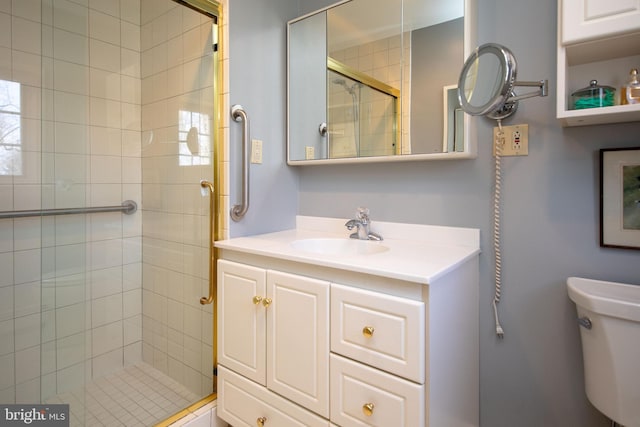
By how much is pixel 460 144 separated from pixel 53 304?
5.98 feet

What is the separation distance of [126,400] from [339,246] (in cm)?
123

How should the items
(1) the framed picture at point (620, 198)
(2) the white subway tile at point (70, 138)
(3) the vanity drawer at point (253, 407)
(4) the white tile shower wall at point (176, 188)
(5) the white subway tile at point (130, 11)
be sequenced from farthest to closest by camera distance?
1. (5) the white subway tile at point (130, 11)
2. (4) the white tile shower wall at point (176, 188)
3. (2) the white subway tile at point (70, 138)
4. (3) the vanity drawer at point (253, 407)
5. (1) the framed picture at point (620, 198)

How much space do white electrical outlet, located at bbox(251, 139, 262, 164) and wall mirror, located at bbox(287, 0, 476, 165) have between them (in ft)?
0.63

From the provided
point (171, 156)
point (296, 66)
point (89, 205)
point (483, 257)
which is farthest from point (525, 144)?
point (89, 205)

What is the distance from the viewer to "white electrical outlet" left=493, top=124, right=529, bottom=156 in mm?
1256

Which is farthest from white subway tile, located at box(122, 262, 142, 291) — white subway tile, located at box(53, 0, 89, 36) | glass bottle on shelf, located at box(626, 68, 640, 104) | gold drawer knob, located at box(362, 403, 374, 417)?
glass bottle on shelf, located at box(626, 68, 640, 104)

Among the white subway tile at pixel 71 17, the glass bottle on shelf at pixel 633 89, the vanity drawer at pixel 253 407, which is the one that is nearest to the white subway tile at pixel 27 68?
the white subway tile at pixel 71 17

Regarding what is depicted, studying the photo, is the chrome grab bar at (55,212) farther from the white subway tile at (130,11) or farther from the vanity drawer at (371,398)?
the vanity drawer at (371,398)

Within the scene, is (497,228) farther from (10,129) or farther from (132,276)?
(10,129)

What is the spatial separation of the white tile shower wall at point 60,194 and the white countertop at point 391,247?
74 centimetres

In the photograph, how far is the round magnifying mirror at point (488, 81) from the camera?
112 centimetres

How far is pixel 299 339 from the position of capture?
1.16 metres

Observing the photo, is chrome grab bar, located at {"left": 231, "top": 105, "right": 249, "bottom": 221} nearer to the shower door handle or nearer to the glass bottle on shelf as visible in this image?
the shower door handle

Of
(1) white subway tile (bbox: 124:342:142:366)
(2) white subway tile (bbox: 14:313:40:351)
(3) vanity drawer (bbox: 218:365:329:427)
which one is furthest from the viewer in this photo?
(1) white subway tile (bbox: 124:342:142:366)
